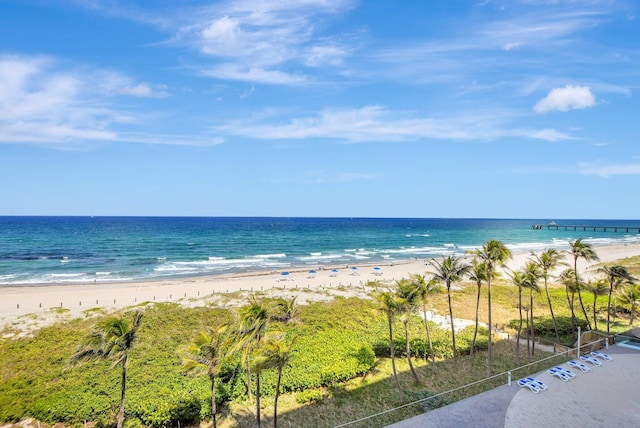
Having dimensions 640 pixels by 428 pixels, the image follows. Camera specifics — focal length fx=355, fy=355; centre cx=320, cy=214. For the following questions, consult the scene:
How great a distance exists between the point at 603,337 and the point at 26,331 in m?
46.9

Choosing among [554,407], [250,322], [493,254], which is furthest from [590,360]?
[250,322]

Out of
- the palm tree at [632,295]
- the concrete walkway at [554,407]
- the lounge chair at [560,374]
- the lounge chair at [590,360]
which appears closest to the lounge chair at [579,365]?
the concrete walkway at [554,407]

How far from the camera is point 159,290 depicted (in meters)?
51.8

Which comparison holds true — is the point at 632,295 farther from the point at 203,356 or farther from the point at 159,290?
the point at 159,290

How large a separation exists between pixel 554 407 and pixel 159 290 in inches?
1933

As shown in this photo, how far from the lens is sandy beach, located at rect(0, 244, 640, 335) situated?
38.1 meters

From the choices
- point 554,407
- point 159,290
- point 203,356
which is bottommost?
point 159,290

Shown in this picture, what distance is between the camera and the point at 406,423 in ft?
53.0

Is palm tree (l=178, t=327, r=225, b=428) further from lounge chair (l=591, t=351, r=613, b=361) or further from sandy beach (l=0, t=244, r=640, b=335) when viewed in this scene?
sandy beach (l=0, t=244, r=640, b=335)

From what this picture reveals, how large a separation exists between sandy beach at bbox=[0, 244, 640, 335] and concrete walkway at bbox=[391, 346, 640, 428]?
1776 cm

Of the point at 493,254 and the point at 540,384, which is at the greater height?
the point at 493,254

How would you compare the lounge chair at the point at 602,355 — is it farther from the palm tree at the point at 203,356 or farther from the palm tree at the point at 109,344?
the palm tree at the point at 109,344

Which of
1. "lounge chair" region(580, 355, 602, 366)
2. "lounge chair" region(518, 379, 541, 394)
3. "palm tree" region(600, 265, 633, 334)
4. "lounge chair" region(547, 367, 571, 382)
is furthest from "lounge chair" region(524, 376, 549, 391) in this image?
"palm tree" region(600, 265, 633, 334)

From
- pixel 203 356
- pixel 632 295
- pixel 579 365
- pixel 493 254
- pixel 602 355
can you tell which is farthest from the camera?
pixel 632 295
